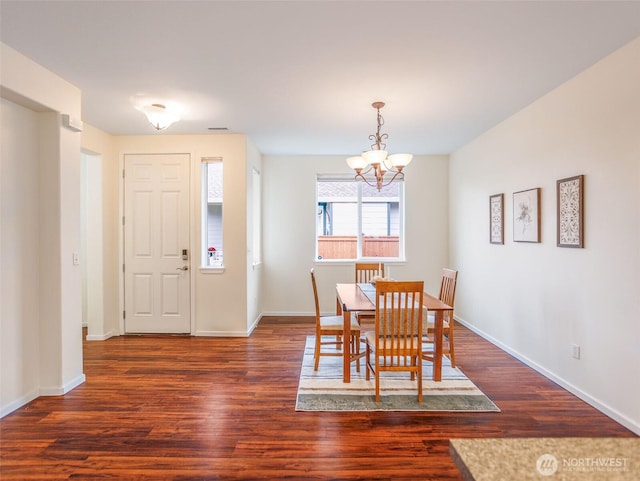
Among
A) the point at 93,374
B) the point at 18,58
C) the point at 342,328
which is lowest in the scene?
the point at 93,374

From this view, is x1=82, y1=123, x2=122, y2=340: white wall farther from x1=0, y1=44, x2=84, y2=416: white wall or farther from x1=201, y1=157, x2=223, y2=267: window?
x1=0, y1=44, x2=84, y2=416: white wall

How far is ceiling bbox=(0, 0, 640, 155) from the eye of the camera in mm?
2080

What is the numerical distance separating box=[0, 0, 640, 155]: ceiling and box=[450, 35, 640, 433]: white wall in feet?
0.88

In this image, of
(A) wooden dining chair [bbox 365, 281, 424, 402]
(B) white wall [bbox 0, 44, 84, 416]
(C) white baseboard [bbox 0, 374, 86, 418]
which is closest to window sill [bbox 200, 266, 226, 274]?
(B) white wall [bbox 0, 44, 84, 416]

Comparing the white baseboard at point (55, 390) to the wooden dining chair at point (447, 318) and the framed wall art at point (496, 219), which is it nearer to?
the wooden dining chair at point (447, 318)

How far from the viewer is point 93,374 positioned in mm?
→ 3414

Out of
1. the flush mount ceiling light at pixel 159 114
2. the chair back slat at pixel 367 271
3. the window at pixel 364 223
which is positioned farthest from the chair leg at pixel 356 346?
the flush mount ceiling light at pixel 159 114

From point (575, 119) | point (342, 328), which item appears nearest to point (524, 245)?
point (575, 119)

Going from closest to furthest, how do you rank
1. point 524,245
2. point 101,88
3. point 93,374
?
1. point 101,88
2. point 93,374
3. point 524,245

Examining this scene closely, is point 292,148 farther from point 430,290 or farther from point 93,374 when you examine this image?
point 93,374

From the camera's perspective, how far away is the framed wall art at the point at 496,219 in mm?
4152

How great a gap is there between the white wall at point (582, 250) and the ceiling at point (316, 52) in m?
0.27

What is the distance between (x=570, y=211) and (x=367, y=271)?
251 cm

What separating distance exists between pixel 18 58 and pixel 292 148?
130 inches
